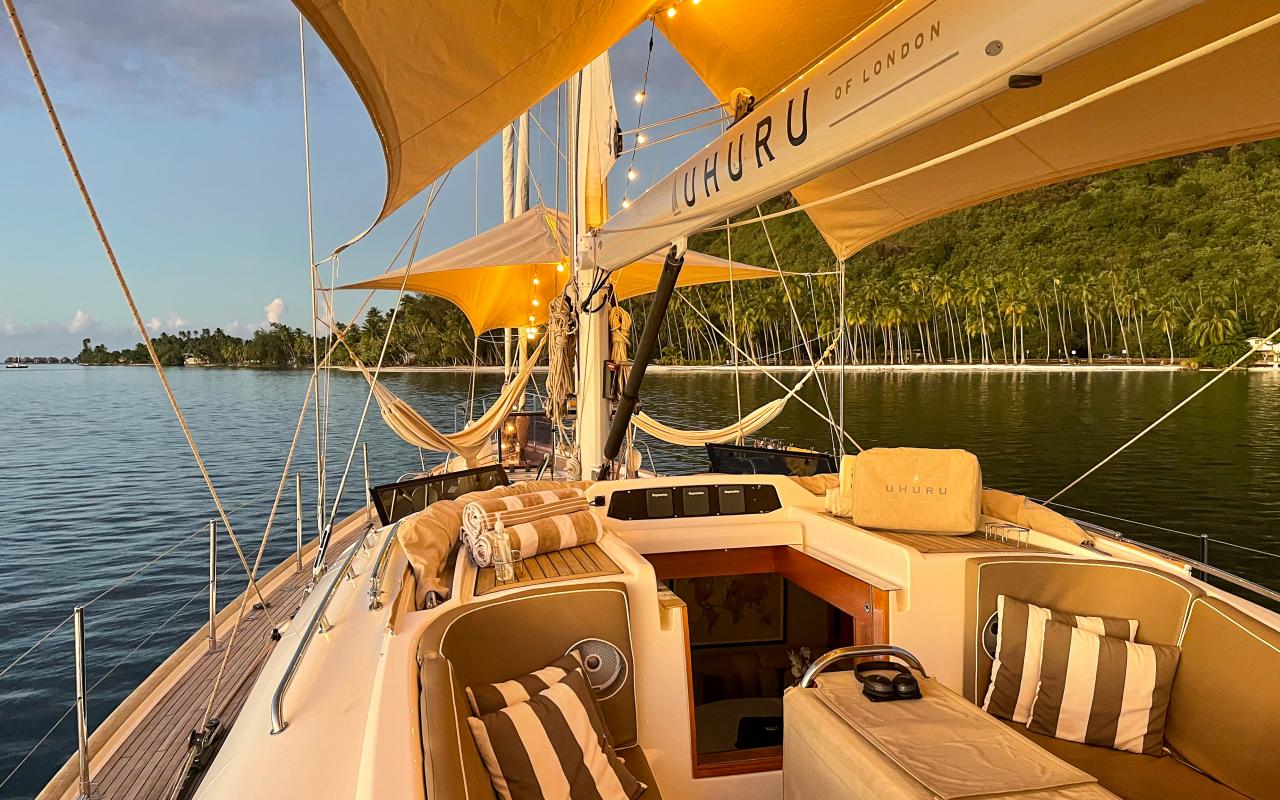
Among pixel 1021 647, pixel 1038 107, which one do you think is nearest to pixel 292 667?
pixel 1021 647

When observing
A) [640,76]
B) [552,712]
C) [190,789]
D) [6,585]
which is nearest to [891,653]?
[552,712]

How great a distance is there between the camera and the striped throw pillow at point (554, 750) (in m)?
1.64

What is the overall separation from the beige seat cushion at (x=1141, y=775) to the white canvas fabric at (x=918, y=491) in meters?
0.85

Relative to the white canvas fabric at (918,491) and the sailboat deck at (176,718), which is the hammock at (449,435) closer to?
the sailboat deck at (176,718)

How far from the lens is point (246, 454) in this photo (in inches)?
792

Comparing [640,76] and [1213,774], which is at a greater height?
[640,76]

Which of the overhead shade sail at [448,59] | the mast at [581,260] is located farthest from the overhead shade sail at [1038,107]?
the overhead shade sail at [448,59]

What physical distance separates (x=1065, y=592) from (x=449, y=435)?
5.35 metres

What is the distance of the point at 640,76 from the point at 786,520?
14.1 ft

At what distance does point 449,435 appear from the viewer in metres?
6.66

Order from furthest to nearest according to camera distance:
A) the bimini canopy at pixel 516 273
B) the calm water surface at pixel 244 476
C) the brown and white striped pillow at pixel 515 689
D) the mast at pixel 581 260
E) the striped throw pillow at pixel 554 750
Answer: the bimini canopy at pixel 516 273 → the calm water surface at pixel 244 476 → the mast at pixel 581 260 → the brown and white striped pillow at pixel 515 689 → the striped throw pillow at pixel 554 750

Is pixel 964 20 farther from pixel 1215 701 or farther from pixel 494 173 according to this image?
pixel 494 173

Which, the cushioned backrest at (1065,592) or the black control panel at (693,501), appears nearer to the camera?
the cushioned backrest at (1065,592)

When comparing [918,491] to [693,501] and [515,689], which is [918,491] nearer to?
[693,501]
